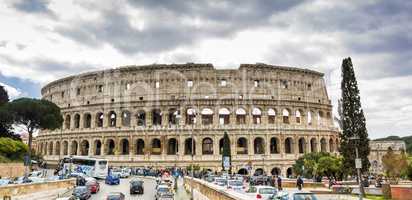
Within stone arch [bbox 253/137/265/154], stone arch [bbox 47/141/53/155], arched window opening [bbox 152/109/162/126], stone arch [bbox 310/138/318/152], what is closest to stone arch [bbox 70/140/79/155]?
stone arch [bbox 47/141/53/155]

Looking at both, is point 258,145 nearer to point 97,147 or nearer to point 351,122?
point 97,147

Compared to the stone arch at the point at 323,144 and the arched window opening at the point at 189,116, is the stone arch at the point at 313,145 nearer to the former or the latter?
the stone arch at the point at 323,144

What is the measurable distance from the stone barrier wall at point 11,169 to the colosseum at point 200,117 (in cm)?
1385

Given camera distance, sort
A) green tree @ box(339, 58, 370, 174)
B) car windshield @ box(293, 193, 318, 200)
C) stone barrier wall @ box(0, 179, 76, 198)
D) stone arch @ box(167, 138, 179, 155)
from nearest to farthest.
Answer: car windshield @ box(293, 193, 318, 200)
stone barrier wall @ box(0, 179, 76, 198)
green tree @ box(339, 58, 370, 174)
stone arch @ box(167, 138, 179, 155)

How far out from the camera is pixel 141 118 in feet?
179

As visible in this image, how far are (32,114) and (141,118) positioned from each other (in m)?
14.5

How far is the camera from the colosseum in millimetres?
49250

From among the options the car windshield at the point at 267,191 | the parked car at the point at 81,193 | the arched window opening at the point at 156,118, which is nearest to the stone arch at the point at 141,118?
the arched window opening at the point at 156,118

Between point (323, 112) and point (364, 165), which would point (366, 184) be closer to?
point (364, 165)

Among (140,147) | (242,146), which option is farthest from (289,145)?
(140,147)

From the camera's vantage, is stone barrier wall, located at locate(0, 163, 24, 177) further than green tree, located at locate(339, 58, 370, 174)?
Yes

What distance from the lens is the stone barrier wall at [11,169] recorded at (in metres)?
35.6

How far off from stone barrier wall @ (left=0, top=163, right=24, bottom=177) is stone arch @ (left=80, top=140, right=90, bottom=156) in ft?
52.5

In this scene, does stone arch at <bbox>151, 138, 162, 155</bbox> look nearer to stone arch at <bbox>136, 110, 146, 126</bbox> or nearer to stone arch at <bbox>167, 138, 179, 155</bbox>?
stone arch at <bbox>167, 138, 179, 155</bbox>
